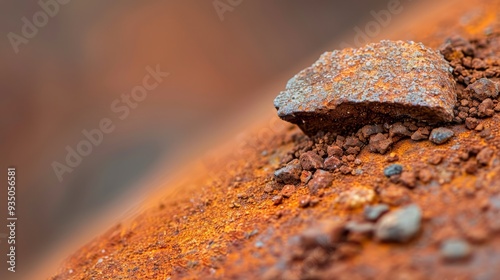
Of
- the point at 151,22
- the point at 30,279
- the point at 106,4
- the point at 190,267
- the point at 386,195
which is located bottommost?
the point at 386,195

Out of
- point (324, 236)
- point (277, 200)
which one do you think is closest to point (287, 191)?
point (277, 200)

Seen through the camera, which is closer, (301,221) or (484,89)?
(301,221)

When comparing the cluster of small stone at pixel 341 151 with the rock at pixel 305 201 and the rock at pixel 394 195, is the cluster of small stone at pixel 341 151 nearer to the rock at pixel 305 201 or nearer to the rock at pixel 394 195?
the rock at pixel 305 201

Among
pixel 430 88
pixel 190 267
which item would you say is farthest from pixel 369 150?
pixel 190 267

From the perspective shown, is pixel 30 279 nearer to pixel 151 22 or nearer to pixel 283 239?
pixel 283 239

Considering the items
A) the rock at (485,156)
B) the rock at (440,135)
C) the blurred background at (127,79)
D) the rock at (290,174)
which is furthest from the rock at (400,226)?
the blurred background at (127,79)

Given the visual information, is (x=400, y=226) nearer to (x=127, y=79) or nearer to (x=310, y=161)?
(x=310, y=161)

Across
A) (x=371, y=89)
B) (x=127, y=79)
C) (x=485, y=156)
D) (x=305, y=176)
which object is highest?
(x=127, y=79)

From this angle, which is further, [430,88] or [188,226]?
[188,226]
